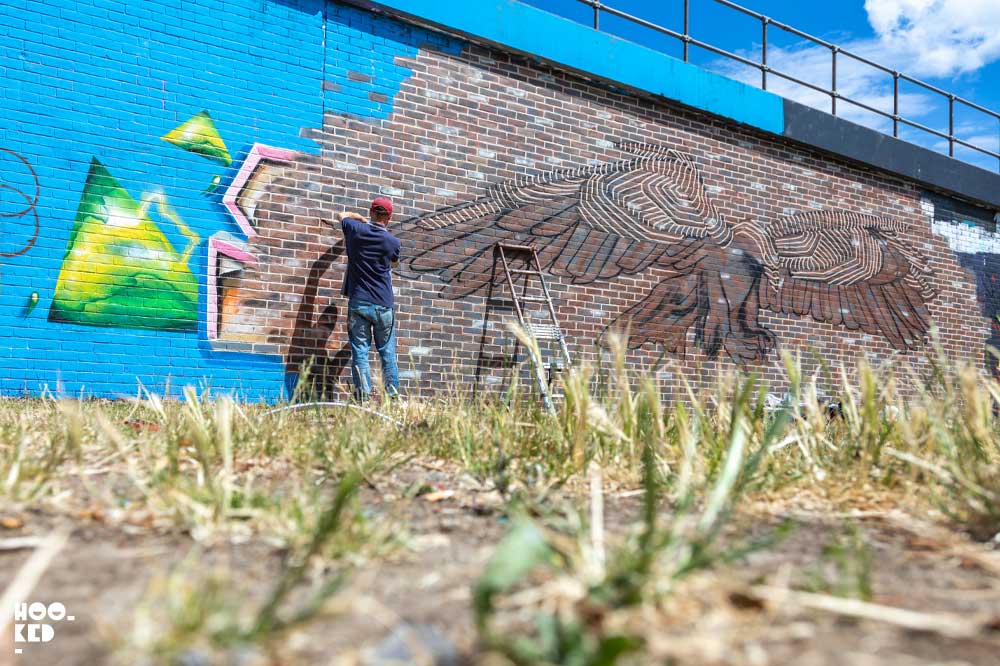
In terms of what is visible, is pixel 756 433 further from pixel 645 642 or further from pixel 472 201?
pixel 472 201

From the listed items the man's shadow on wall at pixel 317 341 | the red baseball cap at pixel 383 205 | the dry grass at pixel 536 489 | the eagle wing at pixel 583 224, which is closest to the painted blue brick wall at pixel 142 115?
the man's shadow on wall at pixel 317 341

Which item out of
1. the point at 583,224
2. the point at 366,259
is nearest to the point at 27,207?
the point at 366,259

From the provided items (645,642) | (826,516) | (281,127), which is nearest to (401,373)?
(281,127)

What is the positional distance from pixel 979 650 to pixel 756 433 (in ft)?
5.07

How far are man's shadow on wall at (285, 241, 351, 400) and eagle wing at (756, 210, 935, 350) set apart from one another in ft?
17.0

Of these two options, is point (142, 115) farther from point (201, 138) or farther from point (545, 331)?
point (545, 331)

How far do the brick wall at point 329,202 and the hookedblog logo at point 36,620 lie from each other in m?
4.28

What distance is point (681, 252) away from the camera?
8055mm

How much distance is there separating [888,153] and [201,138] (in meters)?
8.76

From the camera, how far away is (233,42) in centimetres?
597

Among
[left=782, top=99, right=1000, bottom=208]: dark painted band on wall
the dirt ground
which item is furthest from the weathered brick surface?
the dirt ground

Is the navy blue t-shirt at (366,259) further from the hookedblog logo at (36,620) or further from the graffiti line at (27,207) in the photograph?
the hookedblog logo at (36,620)

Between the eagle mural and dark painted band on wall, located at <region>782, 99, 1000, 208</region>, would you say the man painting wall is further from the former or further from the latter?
dark painted band on wall, located at <region>782, 99, 1000, 208</region>

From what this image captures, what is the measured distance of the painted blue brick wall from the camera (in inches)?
209
